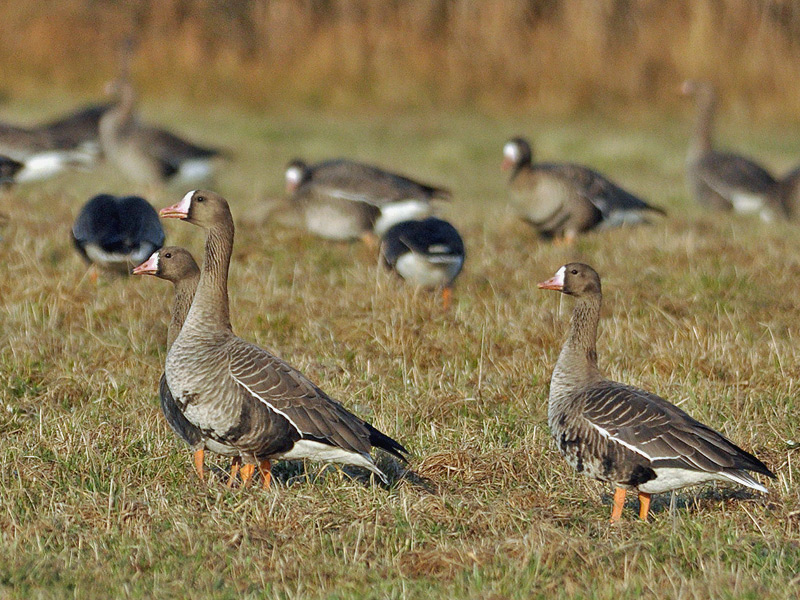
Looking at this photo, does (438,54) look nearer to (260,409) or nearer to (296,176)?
(296,176)

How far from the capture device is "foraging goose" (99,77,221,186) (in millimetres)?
12992

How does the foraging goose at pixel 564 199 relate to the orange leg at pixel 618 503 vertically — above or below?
above

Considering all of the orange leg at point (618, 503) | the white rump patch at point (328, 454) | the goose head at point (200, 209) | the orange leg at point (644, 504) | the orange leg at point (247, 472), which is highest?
the goose head at point (200, 209)

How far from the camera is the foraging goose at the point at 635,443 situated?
14.3 ft

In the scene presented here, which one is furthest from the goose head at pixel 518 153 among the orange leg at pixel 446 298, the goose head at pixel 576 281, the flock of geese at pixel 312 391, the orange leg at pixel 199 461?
the orange leg at pixel 199 461

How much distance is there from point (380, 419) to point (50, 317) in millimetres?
2554

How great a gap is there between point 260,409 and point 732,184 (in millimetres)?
9466

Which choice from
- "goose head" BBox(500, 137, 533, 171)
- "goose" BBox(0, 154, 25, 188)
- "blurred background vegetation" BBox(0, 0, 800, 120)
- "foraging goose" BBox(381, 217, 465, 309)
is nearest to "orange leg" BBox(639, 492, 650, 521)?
"foraging goose" BBox(381, 217, 465, 309)

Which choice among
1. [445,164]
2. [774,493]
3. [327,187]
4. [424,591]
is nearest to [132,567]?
[424,591]

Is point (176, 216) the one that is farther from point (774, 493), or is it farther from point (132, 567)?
point (774, 493)

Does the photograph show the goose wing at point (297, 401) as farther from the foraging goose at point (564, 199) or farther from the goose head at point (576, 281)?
the foraging goose at point (564, 199)

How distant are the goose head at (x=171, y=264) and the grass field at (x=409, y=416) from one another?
73 centimetres

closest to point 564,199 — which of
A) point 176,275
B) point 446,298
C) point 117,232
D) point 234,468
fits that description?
point 446,298

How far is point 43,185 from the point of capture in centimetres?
1285
